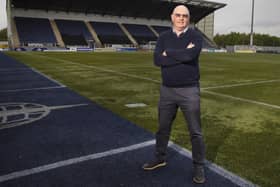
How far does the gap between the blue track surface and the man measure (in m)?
0.49

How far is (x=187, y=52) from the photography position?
2537 mm

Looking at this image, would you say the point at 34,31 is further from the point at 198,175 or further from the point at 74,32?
the point at 198,175

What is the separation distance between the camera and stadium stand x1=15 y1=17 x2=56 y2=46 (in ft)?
152

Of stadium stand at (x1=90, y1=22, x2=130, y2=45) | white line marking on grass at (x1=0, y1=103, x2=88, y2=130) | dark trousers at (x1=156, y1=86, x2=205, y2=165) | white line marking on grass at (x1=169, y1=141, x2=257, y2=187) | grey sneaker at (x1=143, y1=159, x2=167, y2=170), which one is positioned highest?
stadium stand at (x1=90, y1=22, x2=130, y2=45)

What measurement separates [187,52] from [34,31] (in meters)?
53.0

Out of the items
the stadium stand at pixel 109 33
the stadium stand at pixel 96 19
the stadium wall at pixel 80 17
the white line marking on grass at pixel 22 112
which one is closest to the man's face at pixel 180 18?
the white line marking on grass at pixel 22 112

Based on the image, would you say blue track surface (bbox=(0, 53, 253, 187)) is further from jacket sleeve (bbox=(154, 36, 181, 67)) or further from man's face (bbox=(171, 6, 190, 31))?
man's face (bbox=(171, 6, 190, 31))

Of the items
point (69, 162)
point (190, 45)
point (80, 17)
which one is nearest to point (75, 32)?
point (80, 17)

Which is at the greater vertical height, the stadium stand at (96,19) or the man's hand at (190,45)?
the stadium stand at (96,19)

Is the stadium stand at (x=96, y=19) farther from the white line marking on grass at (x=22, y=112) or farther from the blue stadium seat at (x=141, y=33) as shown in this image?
the white line marking on grass at (x=22, y=112)

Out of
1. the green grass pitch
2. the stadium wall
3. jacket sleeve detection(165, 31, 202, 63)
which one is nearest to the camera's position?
jacket sleeve detection(165, 31, 202, 63)

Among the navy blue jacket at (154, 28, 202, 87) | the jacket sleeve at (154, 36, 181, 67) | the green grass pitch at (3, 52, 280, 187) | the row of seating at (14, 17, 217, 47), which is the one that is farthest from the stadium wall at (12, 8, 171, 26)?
the navy blue jacket at (154, 28, 202, 87)

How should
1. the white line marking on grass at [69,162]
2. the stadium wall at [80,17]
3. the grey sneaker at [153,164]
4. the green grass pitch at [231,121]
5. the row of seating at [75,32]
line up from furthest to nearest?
the stadium wall at [80,17] < the row of seating at [75,32] < the green grass pitch at [231,121] < the grey sneaker at [153,164] < the white line marking on grass at [69,162]

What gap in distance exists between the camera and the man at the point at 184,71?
258cm
